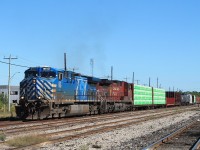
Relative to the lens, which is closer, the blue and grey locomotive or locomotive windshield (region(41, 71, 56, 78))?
the blue and grey locomotive

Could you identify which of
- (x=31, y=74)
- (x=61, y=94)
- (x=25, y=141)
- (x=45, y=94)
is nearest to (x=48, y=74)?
(x=31, y=74)

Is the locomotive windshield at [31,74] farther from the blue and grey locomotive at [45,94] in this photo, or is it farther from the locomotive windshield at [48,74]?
the locomotive windshield at [48,74]

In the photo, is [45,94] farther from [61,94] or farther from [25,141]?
[25,141]

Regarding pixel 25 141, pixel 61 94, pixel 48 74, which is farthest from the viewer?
pixel 61 94

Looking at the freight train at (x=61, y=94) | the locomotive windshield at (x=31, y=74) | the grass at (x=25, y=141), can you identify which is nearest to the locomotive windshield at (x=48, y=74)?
the freight train at (x=61, y=94)

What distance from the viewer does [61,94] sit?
26.9 m

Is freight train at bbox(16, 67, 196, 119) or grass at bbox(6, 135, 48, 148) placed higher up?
freight train at bbox(16, 67, 196, 119)

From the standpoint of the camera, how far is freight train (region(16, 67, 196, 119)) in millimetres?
25016

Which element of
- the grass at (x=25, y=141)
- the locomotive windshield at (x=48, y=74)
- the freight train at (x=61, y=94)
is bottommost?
the grass at (x=25, y=141)

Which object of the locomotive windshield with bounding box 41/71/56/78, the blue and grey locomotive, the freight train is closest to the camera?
the blue and grey locomotive

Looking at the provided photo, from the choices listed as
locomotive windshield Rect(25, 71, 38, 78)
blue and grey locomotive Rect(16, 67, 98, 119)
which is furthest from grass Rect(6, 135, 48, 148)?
locomotive windshield Rect(25, 71, 38, 78)

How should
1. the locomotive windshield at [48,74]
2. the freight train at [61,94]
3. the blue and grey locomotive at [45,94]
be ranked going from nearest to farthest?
the blue and grey locomotive at [45,94]
the freight train at [61,94]
the locomotive windshield at [48,74]

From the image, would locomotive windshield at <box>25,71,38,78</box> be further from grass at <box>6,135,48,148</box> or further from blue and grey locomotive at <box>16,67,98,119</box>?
grass at <box>6,135,48,148</box>

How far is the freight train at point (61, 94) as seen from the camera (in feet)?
82.1
